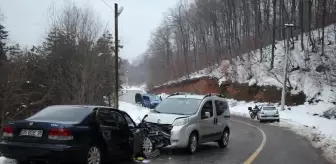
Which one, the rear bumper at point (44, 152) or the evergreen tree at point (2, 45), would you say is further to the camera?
the evergreen tree at point (2, 45)

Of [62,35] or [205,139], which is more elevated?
[62,35]

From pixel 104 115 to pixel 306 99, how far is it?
40.2 m

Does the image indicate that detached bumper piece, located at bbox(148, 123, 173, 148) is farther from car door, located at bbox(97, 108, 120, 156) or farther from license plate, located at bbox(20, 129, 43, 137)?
license plate, located at bbox(20, 129, 43, 137)

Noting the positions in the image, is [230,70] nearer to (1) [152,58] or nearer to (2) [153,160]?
(2) [153,160]

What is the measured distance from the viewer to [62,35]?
36.7 m

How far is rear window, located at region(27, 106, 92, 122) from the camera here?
8.91 metres

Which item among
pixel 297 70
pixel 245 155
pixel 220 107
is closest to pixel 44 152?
pixel 245 155

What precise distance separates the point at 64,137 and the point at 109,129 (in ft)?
4.94

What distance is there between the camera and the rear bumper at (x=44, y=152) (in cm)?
820

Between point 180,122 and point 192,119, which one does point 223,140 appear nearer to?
point 192,119

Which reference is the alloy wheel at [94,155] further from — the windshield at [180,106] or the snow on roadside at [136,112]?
the snow on roadside at [136,112]

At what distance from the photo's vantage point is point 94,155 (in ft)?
29.4

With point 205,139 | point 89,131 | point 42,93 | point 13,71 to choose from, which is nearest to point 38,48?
point 42,93

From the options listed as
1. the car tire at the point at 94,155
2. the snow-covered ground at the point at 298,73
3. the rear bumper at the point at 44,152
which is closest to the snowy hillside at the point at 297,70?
the snow-covered ground at the point at 298,73
